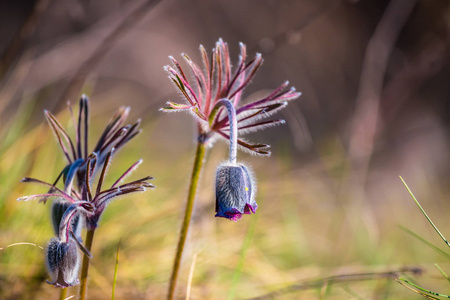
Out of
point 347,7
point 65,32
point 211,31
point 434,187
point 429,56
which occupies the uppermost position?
point 347,7

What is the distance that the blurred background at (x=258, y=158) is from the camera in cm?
245

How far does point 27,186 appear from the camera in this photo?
2572 mm

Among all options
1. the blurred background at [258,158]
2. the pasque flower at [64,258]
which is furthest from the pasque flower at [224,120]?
the pasque flower at [64,258]

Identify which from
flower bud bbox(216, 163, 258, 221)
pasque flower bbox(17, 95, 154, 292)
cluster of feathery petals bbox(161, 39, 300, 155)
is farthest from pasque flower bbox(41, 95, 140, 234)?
flower bud bbox(216, 163, 258, 221)

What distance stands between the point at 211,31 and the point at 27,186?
4.36 m

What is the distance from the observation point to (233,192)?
130 cm

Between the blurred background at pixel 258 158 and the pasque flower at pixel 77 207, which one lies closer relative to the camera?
the pasque flower at pixel 77 207

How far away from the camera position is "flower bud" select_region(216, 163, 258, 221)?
129 centimetres

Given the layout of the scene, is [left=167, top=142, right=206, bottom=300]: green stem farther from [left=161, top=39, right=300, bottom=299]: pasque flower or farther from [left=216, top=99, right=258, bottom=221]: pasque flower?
[left=216, top=99, right=258, bottom=221]: pasque flower

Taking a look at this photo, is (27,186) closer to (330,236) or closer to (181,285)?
(181,285)

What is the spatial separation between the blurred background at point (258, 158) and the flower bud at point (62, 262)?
0.49 metres

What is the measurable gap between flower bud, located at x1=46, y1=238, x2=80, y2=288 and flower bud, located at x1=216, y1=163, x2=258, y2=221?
40 cm

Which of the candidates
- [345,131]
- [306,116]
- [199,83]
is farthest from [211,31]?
[199,83]

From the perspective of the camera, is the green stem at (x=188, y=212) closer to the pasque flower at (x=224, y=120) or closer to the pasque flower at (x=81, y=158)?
the pasque flower at (x=224, y=120)
